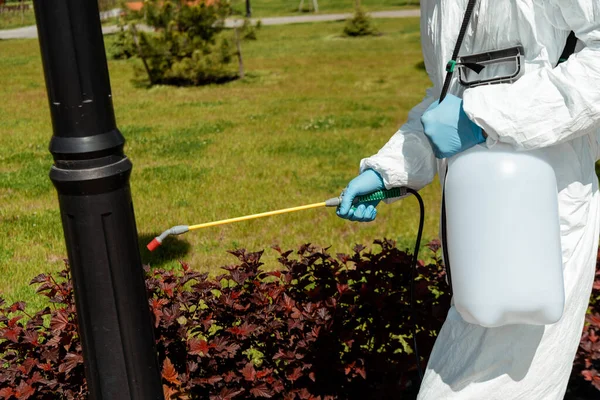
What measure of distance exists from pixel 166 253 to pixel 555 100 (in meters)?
3.51

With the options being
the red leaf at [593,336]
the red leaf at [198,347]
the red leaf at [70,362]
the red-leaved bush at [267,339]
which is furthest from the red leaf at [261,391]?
the red leaf at [593,336]

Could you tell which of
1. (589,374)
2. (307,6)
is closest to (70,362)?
(589,374)

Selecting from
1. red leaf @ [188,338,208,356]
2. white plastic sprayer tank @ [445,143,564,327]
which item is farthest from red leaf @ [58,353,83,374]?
white plastic sprayer tank @ [445,143,564,327]

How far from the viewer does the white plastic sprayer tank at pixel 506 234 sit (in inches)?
68.7

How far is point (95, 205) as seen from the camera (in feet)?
5.30

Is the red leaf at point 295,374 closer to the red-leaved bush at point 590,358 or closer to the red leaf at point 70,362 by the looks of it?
the red leaf at point 70,362

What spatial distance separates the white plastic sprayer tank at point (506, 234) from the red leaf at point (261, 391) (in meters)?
1.13

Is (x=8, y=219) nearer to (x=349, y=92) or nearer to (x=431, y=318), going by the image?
(x=431, y=318)

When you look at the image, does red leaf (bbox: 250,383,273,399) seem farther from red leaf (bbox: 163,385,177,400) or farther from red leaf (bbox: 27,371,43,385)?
red leaf (bbox: 27,371,43,385)

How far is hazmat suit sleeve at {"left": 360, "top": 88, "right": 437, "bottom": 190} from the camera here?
2135mm

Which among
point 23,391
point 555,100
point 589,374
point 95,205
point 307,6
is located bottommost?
point 307,6

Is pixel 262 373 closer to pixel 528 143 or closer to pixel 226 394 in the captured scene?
pixel 226 394

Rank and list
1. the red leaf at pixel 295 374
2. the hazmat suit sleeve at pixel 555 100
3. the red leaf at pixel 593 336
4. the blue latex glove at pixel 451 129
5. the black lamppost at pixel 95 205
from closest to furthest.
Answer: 1. the black lamppost at pixel 95 205
2. the hazmat suit sleeve at pixel 555 100
3. the blue latex glove at pixel 451 129
4. the red leaf at pixel 295 374
5. the red leaf at pixel 593 336

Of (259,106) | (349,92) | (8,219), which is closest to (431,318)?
(8,219)
